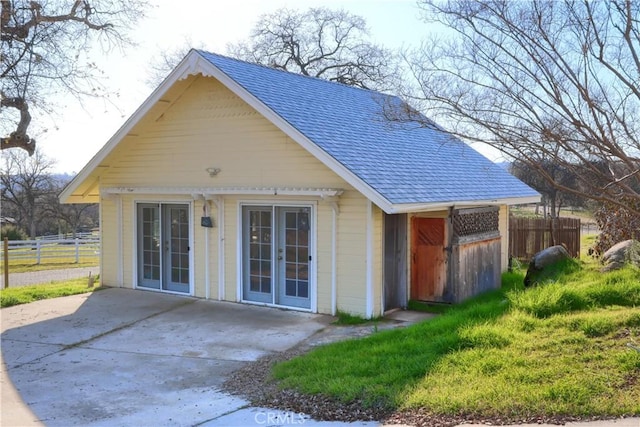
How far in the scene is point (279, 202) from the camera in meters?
11.2

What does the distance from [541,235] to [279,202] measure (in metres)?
11.2

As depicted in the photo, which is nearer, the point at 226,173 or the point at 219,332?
the point at 219,332

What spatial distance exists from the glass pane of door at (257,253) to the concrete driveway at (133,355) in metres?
0.39

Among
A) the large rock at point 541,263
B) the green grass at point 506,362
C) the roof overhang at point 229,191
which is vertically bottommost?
the green grass at point 506,362

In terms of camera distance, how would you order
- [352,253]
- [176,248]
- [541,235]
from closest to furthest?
[352,253] → [176,248] → [541,235]

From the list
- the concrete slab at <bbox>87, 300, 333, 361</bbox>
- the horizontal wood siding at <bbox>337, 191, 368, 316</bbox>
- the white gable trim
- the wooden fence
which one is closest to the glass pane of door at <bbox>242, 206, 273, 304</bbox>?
the concrete slab at <bbox>87, 300, 333, 361</bbox>

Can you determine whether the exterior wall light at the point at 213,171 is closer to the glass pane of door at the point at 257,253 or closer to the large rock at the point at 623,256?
the glass pane of door at the point at 257,253

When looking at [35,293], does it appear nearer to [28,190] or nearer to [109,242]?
[109,242]

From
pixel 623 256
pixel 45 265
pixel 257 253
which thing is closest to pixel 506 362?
pixel 257 253

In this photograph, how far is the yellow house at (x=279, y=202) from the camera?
10.4 m

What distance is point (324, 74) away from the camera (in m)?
33.3

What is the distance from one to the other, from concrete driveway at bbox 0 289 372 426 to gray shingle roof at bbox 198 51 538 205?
2.89 metres

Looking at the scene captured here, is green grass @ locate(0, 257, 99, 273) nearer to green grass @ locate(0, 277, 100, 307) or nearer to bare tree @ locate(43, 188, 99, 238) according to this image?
green grass @ locate(0, 277, 100, 307)

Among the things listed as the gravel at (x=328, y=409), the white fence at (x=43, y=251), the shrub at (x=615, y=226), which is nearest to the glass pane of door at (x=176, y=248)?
the gravel at (x=328, y=409)
